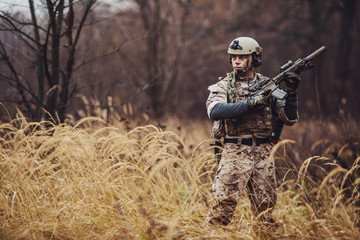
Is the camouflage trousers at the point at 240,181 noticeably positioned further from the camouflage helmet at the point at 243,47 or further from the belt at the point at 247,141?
the camouflage helmet at the point at 243,47

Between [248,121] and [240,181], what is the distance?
48 cm

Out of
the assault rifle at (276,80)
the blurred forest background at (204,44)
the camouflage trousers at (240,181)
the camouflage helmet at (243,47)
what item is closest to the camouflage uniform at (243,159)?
the camouflage trousers at (240,181)

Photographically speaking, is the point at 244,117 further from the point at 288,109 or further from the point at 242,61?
the point at 242,61

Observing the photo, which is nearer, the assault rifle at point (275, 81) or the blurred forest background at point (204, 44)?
the assault rifle at point (275, 81)

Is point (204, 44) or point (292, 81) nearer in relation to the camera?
point (292, 81)

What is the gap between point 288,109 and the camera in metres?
2.94

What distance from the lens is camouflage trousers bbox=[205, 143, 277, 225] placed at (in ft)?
9.29

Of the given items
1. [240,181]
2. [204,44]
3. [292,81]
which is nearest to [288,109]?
[292,81]

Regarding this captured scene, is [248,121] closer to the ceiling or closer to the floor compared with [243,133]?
closer to the ceiling

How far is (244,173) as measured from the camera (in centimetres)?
287

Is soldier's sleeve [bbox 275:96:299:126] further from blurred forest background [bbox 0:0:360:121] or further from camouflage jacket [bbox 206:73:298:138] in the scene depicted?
blurred forest background [bbox 0:0:360:121]

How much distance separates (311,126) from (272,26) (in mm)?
8320

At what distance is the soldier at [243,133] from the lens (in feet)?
9.28

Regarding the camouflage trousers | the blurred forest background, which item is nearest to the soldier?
the camouflage trousers
